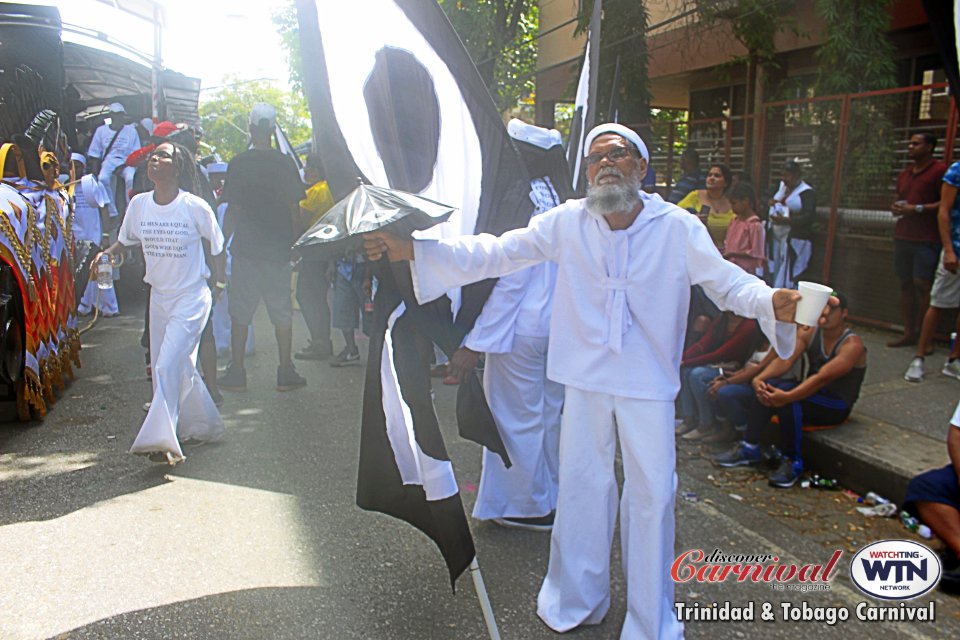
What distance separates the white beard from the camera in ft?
9.74

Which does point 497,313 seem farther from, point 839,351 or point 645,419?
point 839,351

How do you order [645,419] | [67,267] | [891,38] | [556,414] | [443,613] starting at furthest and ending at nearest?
[891,38] → [67,267] → [556,414] → [443,613] → [645,419]

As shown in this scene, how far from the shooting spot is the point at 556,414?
4164mm

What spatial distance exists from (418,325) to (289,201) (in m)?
3.60

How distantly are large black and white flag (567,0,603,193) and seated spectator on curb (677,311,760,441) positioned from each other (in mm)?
1523

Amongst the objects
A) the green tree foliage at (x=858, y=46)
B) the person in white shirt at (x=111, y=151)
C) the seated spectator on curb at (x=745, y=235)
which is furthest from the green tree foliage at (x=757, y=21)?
the person in white shirt at (x=111, y=151)

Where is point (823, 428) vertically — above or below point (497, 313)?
below

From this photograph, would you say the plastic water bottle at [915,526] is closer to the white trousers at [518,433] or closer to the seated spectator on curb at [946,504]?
the seated spectator on curb at [946,504]

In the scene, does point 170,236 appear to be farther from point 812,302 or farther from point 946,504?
point 946,504

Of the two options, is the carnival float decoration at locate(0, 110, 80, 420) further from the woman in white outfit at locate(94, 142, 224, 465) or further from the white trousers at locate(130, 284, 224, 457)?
the white trousers at locate(130, 284, 224, 457)

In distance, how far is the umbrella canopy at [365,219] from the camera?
263 cm

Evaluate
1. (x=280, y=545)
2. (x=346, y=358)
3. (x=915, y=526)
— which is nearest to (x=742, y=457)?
(x=915, y=526)

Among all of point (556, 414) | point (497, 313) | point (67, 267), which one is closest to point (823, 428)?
point (556, 414)

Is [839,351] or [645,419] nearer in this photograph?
[645,419]
